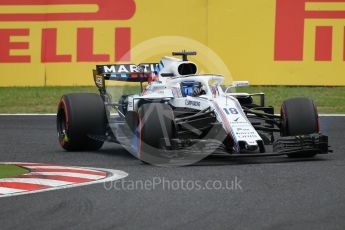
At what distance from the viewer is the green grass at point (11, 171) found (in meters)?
9.98

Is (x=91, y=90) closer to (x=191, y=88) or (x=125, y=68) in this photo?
(x=125, y=68)

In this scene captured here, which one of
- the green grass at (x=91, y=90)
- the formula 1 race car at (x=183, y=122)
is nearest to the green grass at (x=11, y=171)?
the formula 1 race car at (x=183, y=122)

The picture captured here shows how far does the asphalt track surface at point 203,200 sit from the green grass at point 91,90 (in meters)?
7.10

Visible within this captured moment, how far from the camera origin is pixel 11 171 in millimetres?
10242

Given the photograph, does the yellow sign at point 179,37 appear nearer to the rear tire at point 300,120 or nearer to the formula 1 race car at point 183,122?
the formula 1 race car at point 183,122

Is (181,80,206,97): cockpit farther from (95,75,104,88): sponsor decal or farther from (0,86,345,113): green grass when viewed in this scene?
(0,86,345,113): green grass

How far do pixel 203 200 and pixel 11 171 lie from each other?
296 centimetres

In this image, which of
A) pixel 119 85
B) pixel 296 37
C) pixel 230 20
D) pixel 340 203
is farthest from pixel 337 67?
pixel 340 203

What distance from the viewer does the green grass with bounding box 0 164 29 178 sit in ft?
32.7

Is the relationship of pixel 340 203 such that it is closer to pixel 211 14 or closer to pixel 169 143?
pixel 169 143

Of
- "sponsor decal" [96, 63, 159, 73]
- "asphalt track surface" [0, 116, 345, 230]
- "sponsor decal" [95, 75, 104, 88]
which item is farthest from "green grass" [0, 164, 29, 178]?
"sponsor decal" [96, 63, 159, 73]

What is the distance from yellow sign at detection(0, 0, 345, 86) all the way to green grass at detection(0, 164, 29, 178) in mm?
9563

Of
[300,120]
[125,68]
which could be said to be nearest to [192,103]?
[300,120]

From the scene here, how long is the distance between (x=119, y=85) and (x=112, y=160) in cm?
958
